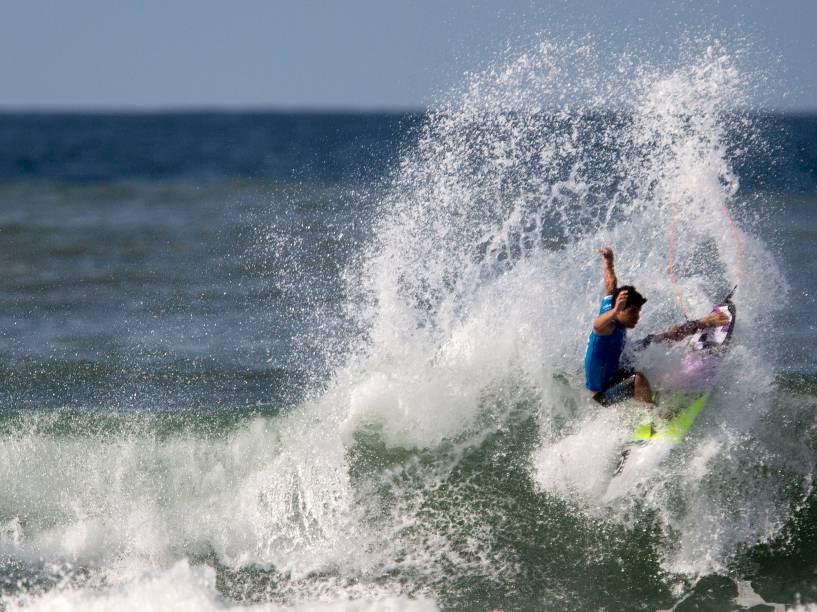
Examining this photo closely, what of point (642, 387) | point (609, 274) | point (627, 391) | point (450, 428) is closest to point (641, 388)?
point (642, 387)

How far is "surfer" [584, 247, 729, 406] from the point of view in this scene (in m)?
8.01

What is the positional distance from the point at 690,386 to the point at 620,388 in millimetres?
566

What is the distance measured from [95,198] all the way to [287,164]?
14674mm

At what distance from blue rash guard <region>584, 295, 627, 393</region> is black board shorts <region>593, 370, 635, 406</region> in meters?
0.04

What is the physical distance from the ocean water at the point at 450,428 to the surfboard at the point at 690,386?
17 centimetres

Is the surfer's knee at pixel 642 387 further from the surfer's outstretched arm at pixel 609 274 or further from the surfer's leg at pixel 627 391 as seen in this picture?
the surfer's outstretched arm at pixel 609 274

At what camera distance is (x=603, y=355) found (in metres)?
8.34

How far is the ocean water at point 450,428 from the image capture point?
28.0 ft

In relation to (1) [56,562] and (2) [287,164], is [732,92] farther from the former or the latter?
(2) [287,164]

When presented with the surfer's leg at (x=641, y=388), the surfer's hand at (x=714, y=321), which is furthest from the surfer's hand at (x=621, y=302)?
the surfer's hand at (x=714, y=321)

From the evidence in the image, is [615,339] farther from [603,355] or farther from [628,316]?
[628,316]

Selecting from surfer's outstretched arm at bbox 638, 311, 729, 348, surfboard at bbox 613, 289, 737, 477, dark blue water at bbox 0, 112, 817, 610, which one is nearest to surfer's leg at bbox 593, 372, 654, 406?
surfboard at bbox 613, 289, 737, 477

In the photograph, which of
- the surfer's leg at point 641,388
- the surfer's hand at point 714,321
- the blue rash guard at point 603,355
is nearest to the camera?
the blue rash guard at point 603,355

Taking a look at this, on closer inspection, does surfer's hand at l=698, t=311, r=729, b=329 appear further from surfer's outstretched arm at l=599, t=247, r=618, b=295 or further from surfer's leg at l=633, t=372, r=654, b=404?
surfer's outstretched arm at l=599, t=247, r=618, b=295
